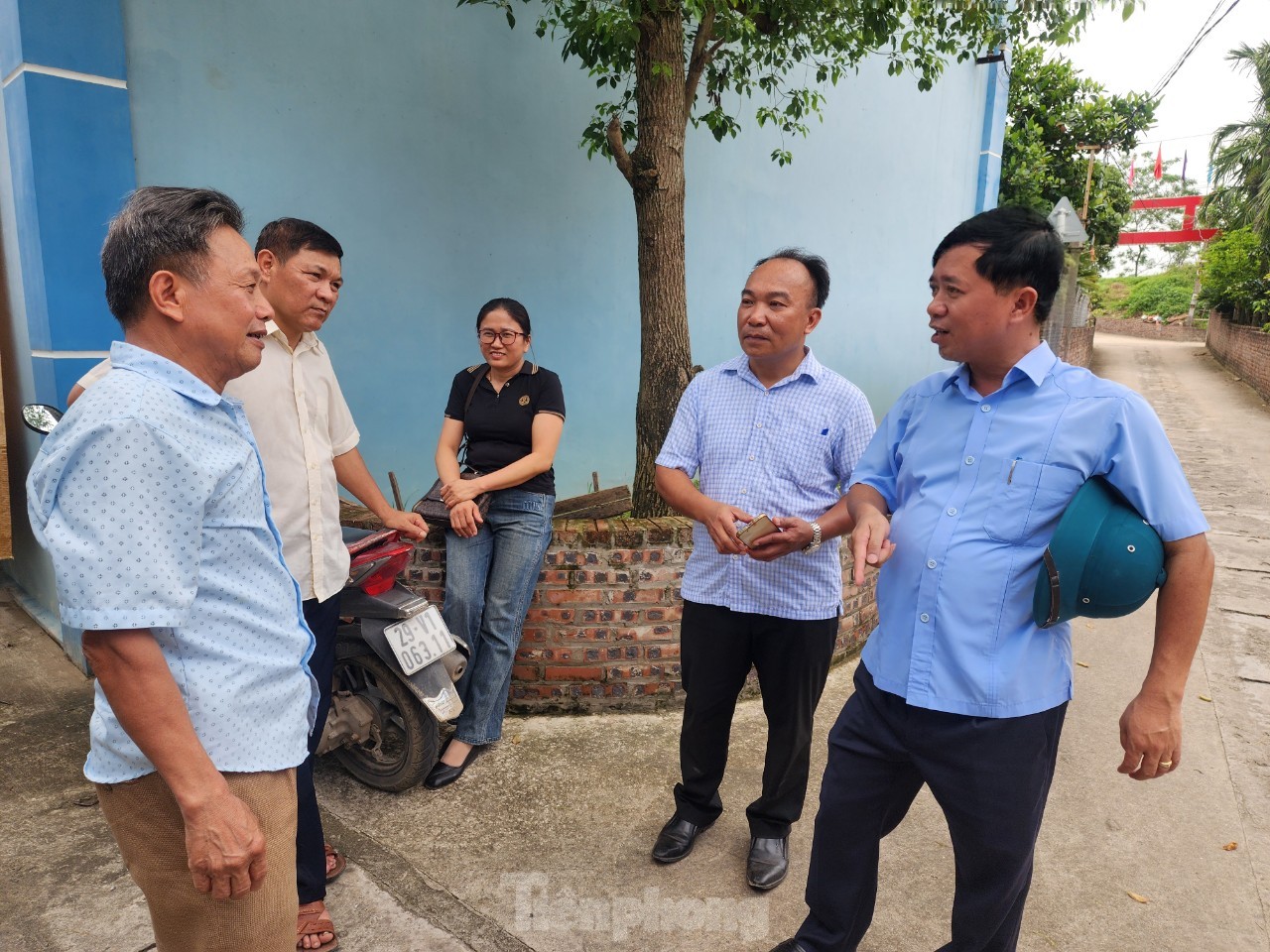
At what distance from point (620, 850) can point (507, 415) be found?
5.29 feet

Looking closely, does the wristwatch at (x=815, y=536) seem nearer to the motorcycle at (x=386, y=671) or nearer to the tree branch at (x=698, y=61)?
the motorcycle at (x=386, y=671)

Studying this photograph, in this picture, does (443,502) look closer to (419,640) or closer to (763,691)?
(419,640)

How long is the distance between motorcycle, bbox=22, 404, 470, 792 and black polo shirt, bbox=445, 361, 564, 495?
1.62ft

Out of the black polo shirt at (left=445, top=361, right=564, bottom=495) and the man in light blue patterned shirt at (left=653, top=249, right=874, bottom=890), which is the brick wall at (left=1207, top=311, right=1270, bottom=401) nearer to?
the man in light blue patterned shirt at (left=653, top=249, right=874, bottom=890)

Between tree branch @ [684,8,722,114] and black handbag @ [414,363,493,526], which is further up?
tree branch @ [684,8,722,114]

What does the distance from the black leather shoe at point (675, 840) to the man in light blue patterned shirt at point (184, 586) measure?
4.86 ft

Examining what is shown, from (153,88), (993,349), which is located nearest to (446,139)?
(153,88)

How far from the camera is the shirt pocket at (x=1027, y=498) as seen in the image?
70.9 inches

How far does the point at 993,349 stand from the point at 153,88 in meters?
3.75

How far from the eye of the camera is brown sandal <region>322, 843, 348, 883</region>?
8.63ft

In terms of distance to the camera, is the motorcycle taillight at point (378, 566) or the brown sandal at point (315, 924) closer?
the brown sandal at point (315, 924)

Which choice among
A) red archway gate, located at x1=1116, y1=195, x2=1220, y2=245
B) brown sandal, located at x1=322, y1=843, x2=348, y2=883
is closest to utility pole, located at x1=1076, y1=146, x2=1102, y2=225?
brown sandal, located at x1=322, y1=843, x2=348, y2=883

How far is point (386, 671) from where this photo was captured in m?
3.00

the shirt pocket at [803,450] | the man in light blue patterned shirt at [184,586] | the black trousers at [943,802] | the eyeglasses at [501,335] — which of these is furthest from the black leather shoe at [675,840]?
the eyeglasses at [501,335]
